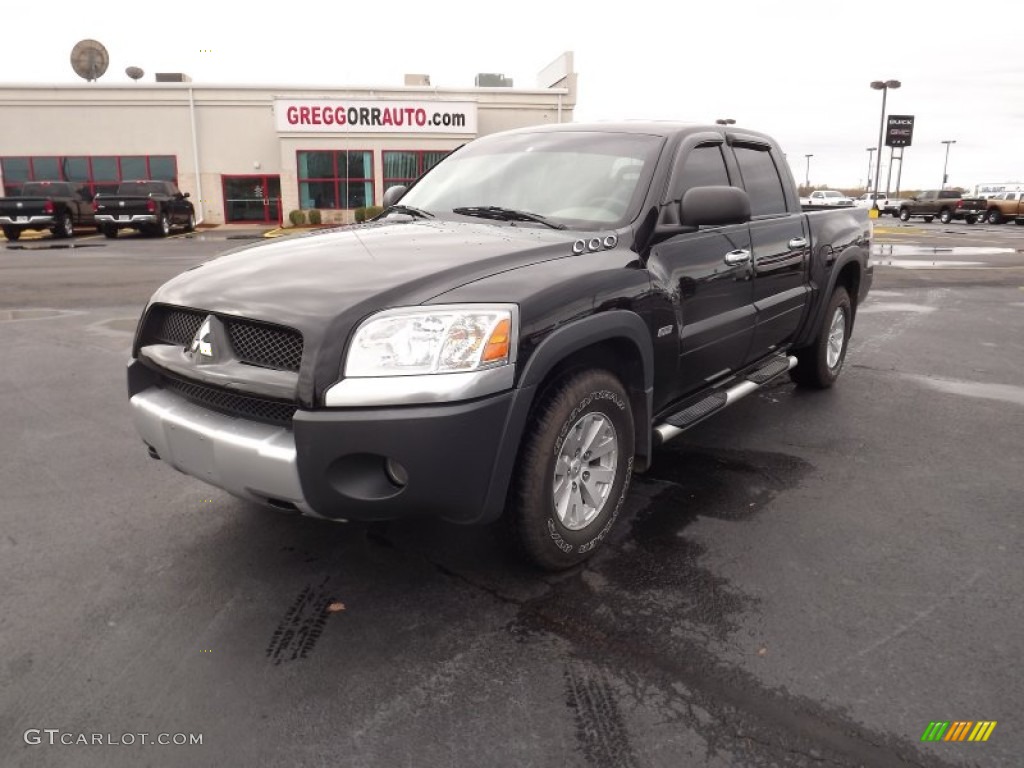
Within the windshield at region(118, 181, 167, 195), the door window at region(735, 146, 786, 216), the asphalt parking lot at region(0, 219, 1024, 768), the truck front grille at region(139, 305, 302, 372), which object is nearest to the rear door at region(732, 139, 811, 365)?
the door window at region(735, 146, 786, 216)

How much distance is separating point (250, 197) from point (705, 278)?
32126mm

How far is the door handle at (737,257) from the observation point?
4.09 m

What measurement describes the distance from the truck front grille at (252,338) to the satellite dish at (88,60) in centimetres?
3639

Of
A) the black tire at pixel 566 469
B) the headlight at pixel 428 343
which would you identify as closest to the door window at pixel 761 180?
the black tire at pixel 566 469

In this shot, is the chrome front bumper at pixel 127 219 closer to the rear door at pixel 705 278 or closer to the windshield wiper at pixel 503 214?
the windshield wiper at pixel 503 214

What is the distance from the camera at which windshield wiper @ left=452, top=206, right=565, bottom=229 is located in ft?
11.9

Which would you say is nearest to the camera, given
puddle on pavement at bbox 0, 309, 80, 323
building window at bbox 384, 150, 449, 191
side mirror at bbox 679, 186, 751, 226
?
side mirror at bbox 679, 186, 751, 226

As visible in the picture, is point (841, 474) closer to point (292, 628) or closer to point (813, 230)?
point (813, 230)

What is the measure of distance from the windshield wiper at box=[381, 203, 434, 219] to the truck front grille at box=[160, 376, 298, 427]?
1.59 m

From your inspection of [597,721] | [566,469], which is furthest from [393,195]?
[597,721]

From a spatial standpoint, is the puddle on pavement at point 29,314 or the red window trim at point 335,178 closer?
the puddle on pavement at point 29,314

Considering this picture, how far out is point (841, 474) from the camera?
4320mm

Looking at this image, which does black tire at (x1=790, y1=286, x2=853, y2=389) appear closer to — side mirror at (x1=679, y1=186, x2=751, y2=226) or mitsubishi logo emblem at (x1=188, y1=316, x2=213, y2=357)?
side mirror at (x1=679, y1=186, x2=751, y2=226)

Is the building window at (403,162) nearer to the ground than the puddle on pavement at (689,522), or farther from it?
farther from it
